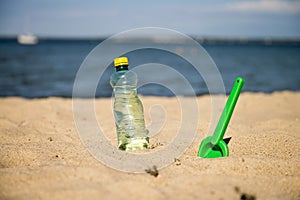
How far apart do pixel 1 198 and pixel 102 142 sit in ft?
4.81

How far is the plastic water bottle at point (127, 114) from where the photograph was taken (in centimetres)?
334

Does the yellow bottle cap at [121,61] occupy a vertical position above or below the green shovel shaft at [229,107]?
above

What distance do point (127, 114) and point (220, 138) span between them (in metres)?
1.09

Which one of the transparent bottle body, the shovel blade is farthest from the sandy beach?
the transparent bottle body

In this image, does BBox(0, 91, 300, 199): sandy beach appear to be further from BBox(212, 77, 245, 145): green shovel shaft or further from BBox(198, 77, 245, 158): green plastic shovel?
BBox(212, 77, 245, 145): green shovel shaft

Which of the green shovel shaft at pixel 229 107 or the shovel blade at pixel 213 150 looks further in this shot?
the shovel blade at pixel 213 150

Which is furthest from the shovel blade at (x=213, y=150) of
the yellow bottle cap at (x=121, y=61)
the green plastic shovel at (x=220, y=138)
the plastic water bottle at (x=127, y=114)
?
the yellow bottle cap at (x=121, y=61)

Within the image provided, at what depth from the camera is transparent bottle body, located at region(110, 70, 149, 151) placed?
3.36 meters

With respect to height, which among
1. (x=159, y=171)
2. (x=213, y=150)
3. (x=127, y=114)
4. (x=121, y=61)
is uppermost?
(x=121, y=61)

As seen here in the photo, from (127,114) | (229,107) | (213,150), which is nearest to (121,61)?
(127,114)

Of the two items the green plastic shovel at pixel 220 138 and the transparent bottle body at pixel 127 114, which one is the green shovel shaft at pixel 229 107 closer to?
the green plastic shovel at pixel 220 138

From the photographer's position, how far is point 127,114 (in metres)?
3.49

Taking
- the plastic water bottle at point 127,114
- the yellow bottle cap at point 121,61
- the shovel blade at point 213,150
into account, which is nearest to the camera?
the shovel blade at point 213,150

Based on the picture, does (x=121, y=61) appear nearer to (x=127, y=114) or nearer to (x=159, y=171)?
(x=127, y=114)
